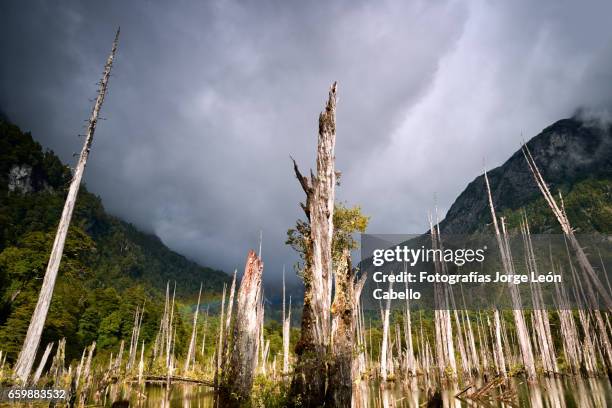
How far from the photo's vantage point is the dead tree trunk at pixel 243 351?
29.0 ft

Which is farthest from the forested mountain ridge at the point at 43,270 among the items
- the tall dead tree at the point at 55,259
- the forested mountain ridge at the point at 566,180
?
the forested mountain ridge at the point at 566,180

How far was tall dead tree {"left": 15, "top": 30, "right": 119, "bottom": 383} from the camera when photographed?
935 cm

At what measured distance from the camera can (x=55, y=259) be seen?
10500mm

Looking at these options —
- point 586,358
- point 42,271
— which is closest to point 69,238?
point 42,271

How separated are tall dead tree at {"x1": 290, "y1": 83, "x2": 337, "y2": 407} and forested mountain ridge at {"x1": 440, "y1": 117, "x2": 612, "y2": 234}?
317 feet

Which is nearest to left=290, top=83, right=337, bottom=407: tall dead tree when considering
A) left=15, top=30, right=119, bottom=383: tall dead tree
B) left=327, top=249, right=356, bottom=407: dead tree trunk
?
left=327, top=249, right=356, bottom=407: dead tree trunk

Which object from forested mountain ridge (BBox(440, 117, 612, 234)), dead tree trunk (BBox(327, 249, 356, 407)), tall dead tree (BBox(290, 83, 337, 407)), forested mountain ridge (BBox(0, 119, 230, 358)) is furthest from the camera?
forested mountain ridge (BBox(440, 117, 612, 234))

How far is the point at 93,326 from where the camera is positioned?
46.9m

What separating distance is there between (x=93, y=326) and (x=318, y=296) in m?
50.9

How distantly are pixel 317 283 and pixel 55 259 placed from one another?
830 centimetres

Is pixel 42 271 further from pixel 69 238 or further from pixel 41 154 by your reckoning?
pixel 41 154

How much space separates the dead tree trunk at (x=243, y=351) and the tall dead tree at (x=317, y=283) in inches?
65.3

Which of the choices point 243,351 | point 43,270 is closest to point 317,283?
point 243,351

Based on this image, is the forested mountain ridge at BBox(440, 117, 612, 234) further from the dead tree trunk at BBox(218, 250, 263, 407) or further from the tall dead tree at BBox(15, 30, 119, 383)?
the tall dead tree at BBox(15, 30, 119, 383)
